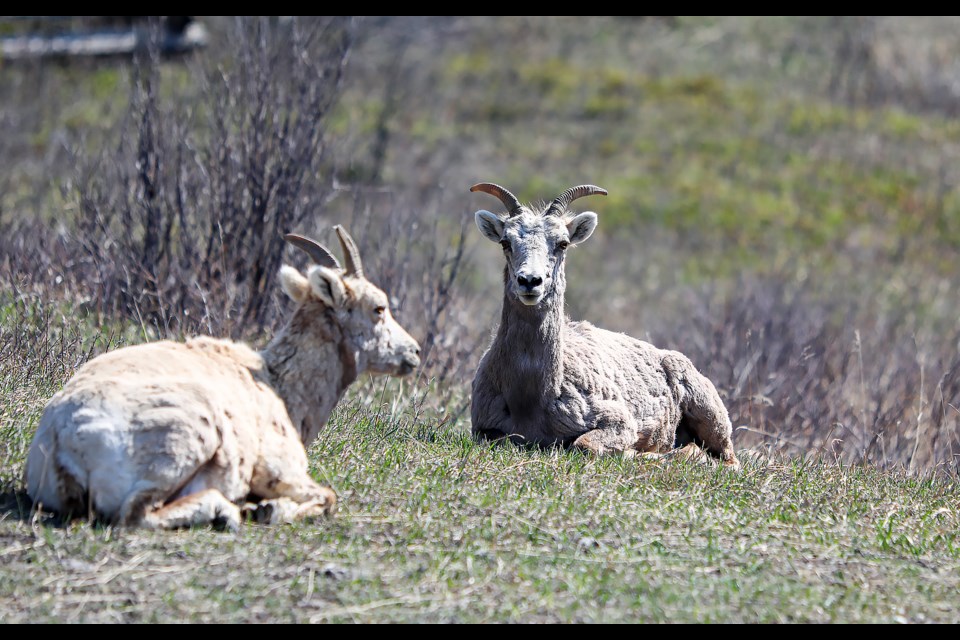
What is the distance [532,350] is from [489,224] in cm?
101

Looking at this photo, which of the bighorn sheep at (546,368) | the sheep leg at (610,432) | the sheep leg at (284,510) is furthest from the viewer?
the bighorn sheep at (546,368)

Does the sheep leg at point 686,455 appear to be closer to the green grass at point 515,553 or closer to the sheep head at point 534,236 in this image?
the green grass at point 515,553

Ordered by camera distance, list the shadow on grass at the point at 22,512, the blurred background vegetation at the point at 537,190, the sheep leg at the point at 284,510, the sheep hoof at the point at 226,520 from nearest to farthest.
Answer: the shadow on grass at the point at 22,512 < the sheep hoof at the point at 226,520 < the sheep leg at the point at 284,510 < the blurred background vegetation at the point at 537,190

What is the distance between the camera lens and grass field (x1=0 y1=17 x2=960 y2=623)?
5.44m

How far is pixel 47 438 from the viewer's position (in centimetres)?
557

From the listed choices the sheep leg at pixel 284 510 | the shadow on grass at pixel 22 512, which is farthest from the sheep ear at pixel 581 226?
the shadow on grass at pixel 22 512

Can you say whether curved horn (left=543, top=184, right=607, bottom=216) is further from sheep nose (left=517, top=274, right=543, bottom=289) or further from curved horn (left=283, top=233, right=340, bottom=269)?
curved horn (left=283, top=233, right=340, bottom=269)

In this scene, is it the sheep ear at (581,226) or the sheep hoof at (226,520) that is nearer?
the sheep hoof at (226,520)

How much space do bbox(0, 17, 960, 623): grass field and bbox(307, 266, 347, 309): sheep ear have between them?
935mm

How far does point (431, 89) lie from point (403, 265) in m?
16.9

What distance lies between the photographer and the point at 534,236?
8508 mm

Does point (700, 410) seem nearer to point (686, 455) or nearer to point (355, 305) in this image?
point (686, 455)

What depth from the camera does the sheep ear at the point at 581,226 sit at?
8891 mm
